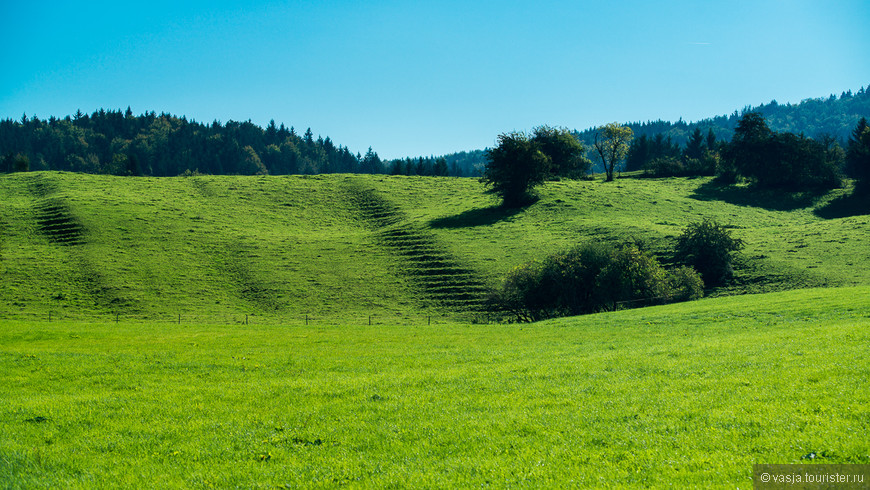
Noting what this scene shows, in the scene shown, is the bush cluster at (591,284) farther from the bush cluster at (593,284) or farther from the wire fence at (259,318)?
the wire fence at (259,318)

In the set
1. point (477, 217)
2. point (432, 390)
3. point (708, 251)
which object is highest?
point (477, 217)

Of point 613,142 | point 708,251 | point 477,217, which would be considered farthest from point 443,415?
point 613,142

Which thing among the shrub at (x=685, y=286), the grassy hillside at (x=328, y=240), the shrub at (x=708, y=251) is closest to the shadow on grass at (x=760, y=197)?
the grassy hillside at (x=328, y=240)

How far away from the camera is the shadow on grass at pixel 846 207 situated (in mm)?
98438

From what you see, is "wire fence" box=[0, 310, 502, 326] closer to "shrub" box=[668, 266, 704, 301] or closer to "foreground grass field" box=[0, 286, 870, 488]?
"shrub" box=[668, 266, 704, 301]

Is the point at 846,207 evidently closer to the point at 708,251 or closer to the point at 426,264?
the point at 708,251

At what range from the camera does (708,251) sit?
222ft

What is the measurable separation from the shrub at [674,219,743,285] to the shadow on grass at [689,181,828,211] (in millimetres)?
45599

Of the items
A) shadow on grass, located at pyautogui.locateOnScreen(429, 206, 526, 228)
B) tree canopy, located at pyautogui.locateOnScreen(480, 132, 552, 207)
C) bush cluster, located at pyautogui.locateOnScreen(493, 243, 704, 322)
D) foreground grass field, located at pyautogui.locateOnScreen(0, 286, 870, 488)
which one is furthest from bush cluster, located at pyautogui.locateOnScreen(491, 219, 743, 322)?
tree canopy, located at pyautogui.locateOnScreen(480, 132, 552, 207)

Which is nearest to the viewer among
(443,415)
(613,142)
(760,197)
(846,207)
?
(443,415)

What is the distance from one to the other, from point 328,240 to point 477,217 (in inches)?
1190

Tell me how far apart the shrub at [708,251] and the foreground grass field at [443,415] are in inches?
1824

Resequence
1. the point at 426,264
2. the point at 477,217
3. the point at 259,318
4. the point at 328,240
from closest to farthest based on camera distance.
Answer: the point at 259,318 < the point at 426,264 < the point at 328,240 < the point at 477,217

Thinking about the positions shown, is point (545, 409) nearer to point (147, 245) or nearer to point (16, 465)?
point (16, 465)
